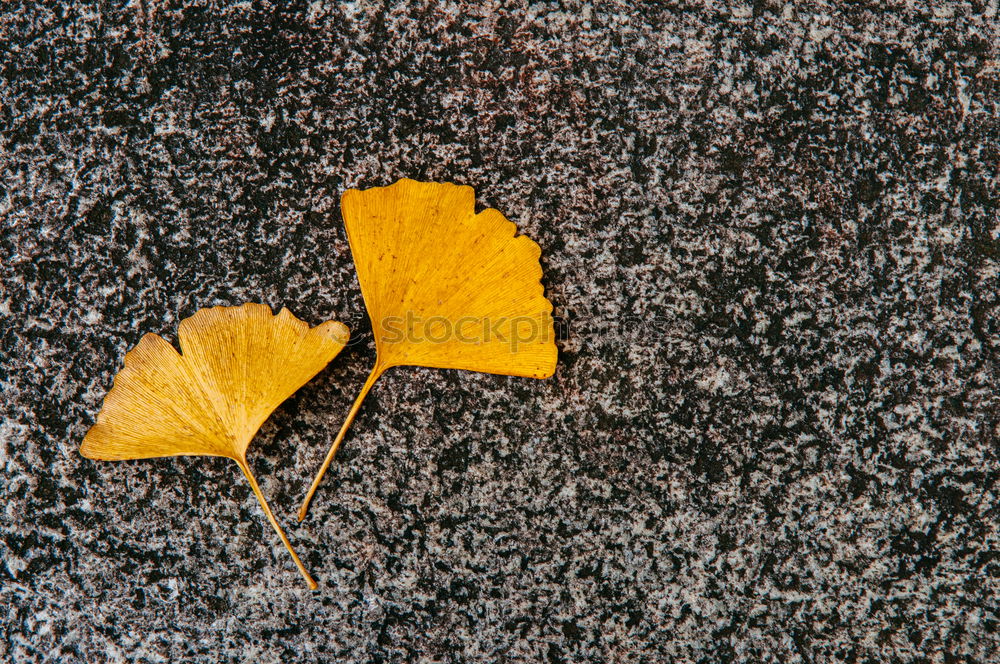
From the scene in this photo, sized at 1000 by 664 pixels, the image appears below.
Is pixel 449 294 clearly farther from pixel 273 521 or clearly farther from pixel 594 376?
pixel 273 521

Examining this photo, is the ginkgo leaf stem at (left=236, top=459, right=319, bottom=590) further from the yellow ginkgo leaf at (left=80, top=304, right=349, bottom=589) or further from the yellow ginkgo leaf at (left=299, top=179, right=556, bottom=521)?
the yellow ginkgo leaf at (left=299, top=179, right=556, bottom=521)

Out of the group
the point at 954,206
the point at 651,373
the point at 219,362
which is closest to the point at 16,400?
the point at 219,362

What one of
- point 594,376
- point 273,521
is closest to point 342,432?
point 273,521

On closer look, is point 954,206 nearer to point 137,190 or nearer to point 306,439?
point 306,439

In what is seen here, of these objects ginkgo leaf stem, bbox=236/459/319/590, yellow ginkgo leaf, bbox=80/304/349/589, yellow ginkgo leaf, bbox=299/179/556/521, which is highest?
yellow ginkgo leaf, bbox=299/179/556/521

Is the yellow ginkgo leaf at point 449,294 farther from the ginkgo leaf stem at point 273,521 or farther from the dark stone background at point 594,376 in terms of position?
the ginkgo leaf stem at point 273,521

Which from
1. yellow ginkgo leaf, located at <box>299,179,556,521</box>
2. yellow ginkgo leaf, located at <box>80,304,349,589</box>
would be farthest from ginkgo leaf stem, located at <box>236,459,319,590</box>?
yellow ginkgo leaf, located at <box>299,179,556,521</box>
